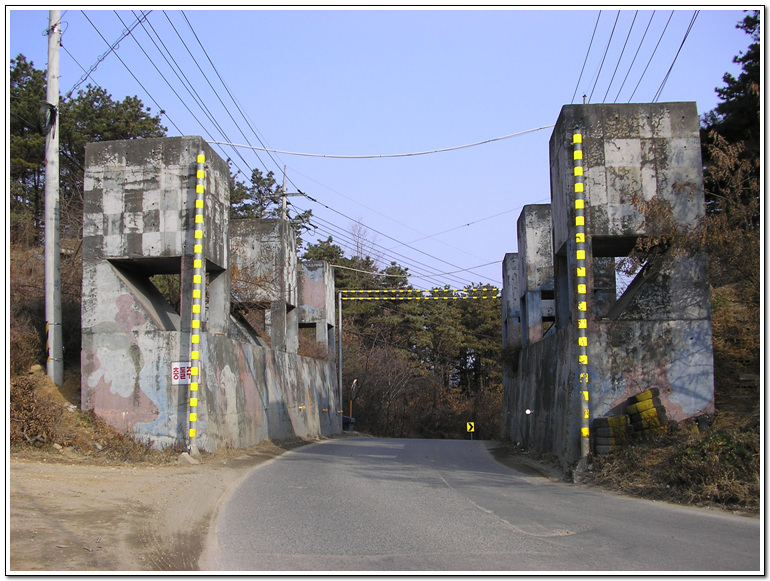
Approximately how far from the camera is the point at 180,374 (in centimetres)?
1745

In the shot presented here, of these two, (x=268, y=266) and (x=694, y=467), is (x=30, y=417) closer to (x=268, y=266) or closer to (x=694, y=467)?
(x=694, y=467)

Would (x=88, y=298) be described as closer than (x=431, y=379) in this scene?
Yes

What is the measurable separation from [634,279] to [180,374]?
11305 mm

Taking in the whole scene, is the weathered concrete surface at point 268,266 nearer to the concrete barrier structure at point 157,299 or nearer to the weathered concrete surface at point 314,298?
the weathered concrete surface at point 314,298

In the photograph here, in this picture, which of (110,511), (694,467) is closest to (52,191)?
(110,511)

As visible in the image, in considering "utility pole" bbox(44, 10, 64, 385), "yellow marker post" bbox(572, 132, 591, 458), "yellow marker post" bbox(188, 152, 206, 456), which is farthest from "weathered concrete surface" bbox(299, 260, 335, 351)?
"yellow marker post" bbox(572, 132, 591, 458)

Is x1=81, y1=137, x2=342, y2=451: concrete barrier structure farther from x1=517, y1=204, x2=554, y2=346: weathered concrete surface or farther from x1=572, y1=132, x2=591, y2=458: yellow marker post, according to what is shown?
x1=517, y1=204, x2=554, y2=346: weathered concrete surface

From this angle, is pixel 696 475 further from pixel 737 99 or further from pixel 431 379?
pixel 431 379

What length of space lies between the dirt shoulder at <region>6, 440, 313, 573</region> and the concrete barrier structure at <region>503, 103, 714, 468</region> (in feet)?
24.8

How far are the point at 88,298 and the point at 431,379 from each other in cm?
4441

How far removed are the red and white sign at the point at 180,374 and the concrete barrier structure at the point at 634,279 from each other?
8866mm

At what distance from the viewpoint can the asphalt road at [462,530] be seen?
6715mm
